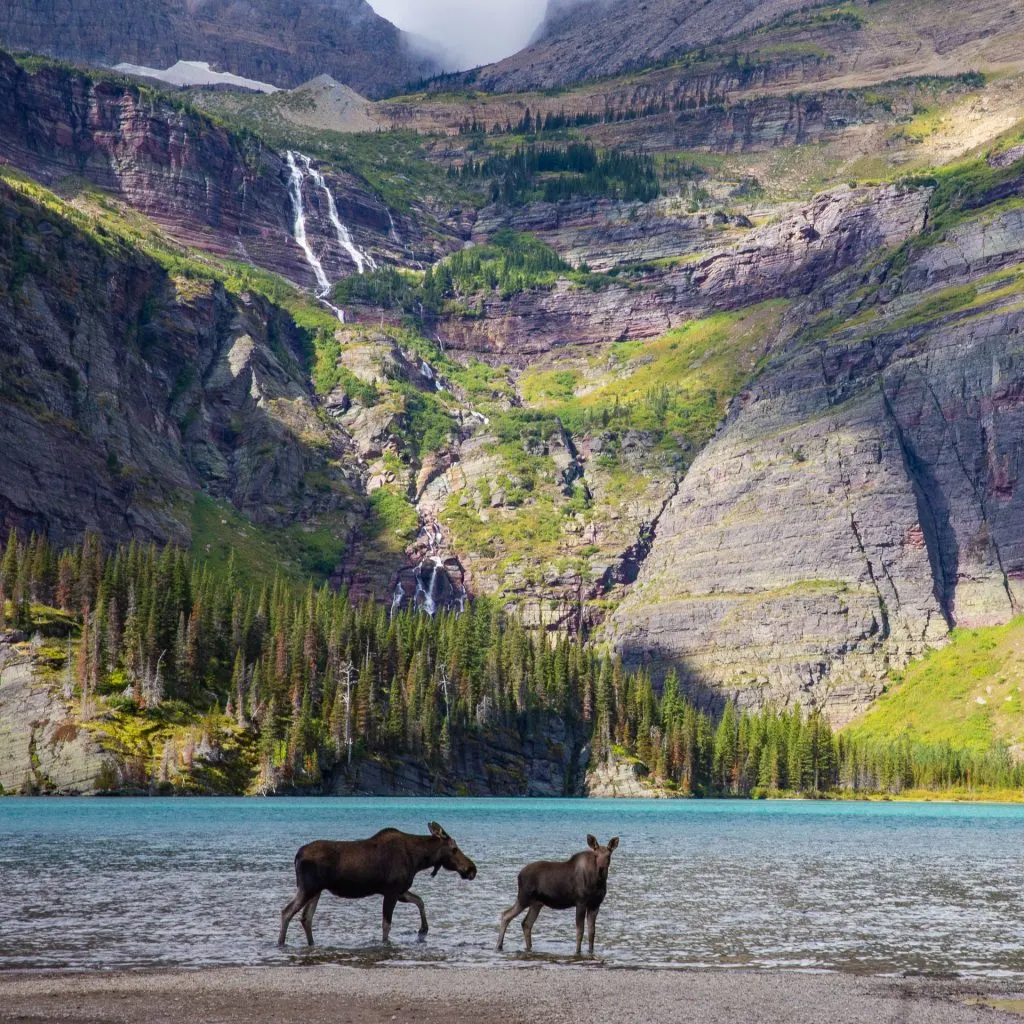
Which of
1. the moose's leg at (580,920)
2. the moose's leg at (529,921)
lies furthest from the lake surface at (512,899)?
the moose's leg at (580,920)

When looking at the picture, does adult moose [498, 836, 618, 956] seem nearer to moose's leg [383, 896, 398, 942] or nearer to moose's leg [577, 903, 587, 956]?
moose's leg [577, 903, 587, 956]

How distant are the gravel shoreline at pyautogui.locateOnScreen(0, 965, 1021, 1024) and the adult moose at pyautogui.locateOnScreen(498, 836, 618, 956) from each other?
292 centimetres

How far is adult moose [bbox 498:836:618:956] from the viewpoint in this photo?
36562mm

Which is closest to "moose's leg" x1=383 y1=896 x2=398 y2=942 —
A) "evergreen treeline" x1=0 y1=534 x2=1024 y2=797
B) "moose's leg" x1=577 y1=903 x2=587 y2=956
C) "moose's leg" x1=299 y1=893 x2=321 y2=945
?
"moose's leg" x1=299 y1=893 x2=321 y2=945

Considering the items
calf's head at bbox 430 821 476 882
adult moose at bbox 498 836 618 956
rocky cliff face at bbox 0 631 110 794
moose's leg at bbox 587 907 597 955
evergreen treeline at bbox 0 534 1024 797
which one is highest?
evergreen treeline at bbox 0 534 1024 797

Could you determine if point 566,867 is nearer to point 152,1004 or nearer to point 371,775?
point 152,1004

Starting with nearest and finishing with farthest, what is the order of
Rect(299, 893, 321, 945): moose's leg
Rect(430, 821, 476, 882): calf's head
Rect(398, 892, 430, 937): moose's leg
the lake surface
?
the lake surface → Rect(299, 893, 321, 945): moose's leg → Rect(430, 821, 476, 882): calf's head → Rect(398, 892, 430, 937): moose's leg

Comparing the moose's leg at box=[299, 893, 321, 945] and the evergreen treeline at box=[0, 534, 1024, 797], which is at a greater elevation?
the evergreen treeline at box=[0, 534, 1024, 797]

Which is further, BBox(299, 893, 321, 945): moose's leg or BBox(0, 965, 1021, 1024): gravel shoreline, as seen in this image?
BBox(299, 893, 321, 945): moose's leg

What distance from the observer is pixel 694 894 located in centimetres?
5297

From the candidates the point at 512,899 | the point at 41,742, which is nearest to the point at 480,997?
the point at 512,899

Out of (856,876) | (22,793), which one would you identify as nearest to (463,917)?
(856,876)

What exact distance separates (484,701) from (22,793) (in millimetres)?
79398

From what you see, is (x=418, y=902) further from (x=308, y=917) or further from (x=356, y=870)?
(x=308, y=917)
